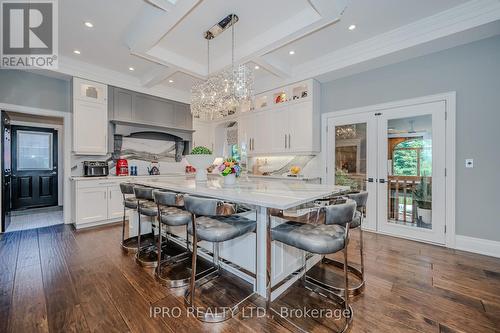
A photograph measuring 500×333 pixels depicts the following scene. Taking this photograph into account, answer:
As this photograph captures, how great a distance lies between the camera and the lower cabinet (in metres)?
3.87

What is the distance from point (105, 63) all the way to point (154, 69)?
86cm

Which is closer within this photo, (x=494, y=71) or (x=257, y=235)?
(x=257, y=235)

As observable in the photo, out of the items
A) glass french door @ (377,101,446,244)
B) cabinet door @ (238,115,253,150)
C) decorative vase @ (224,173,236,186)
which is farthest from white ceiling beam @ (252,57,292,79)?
decorative vase @ (224,173,236,186)

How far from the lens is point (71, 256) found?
8.86 ft

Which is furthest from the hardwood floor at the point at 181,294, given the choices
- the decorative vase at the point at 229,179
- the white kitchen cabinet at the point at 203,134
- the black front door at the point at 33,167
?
the white kitchen cabinet at the point at 203,134

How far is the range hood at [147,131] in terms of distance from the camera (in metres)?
4.59

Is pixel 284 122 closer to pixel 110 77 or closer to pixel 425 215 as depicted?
pixel 425 215

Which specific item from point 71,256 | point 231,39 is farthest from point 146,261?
point 231,39

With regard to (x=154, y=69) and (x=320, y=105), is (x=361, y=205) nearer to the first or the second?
(x=320, y=105)

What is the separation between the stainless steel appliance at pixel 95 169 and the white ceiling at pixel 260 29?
1791 mm

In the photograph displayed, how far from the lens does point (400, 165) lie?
3455mm

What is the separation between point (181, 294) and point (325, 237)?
1379 mm

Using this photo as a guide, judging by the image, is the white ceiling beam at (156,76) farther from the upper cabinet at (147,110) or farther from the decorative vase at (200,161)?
the decorative vase at (200,161)

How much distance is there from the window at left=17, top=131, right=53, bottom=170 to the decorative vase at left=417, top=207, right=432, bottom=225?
8.35 m
